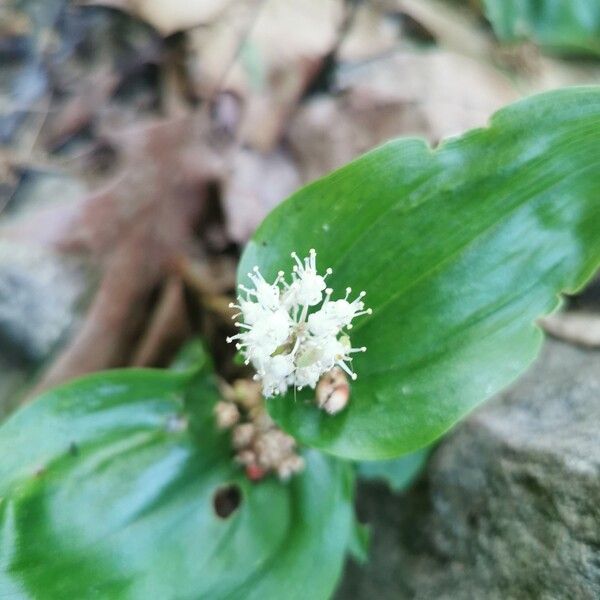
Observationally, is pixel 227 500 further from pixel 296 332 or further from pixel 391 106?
pixel 391 106

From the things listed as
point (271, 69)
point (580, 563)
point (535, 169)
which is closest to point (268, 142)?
point (271, 69)

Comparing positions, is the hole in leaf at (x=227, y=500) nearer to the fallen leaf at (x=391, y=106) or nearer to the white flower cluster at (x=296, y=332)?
the white flower cluster at (x=296, y=332)

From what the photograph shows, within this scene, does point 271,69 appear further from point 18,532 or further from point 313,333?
point 18,532

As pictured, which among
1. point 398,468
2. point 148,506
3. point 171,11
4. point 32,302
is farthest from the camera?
point 171,11

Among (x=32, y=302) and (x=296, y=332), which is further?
(x=32, y=302)

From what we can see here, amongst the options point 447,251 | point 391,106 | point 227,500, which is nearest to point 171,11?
point 391,106

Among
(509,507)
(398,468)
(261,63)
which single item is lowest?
(398,468)

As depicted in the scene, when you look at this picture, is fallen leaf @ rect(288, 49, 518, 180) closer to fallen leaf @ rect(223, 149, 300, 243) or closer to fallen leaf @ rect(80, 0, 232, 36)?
fallen leaf @ rect(223, 149, 300, 243)

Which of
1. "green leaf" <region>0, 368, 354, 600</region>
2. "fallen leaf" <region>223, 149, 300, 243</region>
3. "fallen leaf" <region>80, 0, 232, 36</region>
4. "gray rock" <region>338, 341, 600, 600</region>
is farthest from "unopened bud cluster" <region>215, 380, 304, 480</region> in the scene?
"fallen leaf" <region>80, 0, 232, 36</region>
